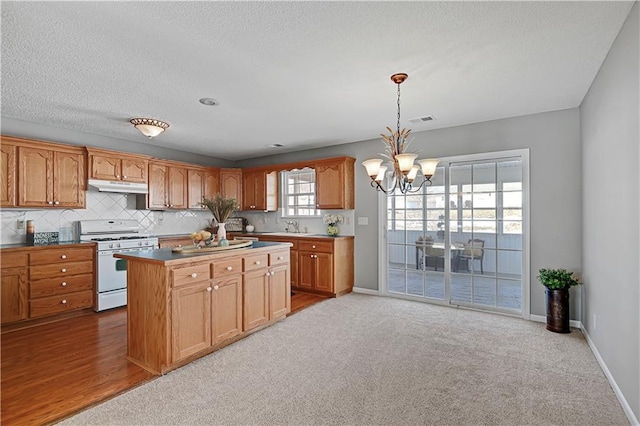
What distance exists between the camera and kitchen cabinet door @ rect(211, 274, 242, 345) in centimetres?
303

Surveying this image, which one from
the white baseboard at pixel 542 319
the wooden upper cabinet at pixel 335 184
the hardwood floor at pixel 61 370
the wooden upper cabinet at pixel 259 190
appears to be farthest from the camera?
the wooden upper cabinet at pixel 259 190

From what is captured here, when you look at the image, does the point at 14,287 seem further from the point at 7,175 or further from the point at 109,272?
the point at 7,175

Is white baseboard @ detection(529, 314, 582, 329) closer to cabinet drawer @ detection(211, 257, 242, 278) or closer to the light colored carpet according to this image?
the light colored carpet

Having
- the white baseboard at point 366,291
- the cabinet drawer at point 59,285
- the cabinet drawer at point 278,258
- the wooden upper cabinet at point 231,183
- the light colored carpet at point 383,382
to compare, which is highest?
the wooden upper cabinet at point 231,183

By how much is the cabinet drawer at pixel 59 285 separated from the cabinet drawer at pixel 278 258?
2.60 metres

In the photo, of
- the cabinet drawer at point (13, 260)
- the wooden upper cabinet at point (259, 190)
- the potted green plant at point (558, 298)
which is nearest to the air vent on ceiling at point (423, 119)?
the potted green plant at point (558, 298)

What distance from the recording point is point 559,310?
346cm

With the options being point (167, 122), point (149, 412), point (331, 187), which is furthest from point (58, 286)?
point (331, 187)

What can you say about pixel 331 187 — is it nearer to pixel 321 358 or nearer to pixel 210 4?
pixel 321 358

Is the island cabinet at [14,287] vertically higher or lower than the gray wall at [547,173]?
lower

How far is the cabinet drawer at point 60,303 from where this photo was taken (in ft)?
12.7

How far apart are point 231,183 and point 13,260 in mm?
3487

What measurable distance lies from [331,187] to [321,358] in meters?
3.02

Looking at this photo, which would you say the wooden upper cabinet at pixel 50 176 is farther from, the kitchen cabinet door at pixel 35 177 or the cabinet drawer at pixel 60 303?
the cabinet drawer at pixel 60 303
